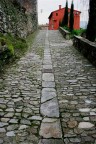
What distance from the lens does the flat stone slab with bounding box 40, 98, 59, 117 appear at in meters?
4.04

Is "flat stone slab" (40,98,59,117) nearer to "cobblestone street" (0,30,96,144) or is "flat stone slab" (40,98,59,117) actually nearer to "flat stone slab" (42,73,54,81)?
"cobblestone street" (0,30,96,144)

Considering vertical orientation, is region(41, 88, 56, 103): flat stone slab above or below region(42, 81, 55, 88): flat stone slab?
below

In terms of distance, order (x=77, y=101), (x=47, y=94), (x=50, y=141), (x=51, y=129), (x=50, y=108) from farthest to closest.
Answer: (x=47, y=94) → (x=77, y=101) → (x=50, y=108) → (x=51, y=129) → (x=50, y=141)

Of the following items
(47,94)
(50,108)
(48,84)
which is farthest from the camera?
(48,84)

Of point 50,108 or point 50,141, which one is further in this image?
point 50,108

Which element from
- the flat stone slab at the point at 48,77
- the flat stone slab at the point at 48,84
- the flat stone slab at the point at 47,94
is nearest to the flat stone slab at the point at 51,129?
the flat stone slab at the point at 47,94

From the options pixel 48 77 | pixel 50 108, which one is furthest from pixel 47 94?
pixel 48 77

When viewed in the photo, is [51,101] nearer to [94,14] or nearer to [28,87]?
[28,87]

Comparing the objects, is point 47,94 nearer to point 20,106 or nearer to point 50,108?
point 50,108

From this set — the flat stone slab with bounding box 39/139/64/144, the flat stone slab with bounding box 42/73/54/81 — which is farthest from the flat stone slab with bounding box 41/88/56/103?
the flat stone slab with bounding box 39/139/64/144

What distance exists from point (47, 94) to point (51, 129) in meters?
1.64

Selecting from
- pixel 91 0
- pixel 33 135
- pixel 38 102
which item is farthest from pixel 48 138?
pixel 91 0

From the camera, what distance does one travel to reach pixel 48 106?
14.5ft

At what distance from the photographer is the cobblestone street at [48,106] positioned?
3.30 m
